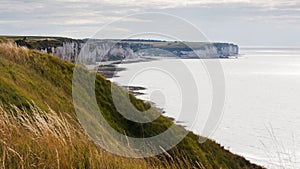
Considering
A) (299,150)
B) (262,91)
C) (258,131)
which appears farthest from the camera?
(262,91)

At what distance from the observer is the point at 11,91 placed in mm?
13727

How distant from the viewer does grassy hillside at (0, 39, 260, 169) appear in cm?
555

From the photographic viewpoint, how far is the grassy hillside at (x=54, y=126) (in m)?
5.55

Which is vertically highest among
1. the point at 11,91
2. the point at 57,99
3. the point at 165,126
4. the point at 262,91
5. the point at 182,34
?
the point at 182,34

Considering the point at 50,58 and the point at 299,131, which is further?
the point at 299,131

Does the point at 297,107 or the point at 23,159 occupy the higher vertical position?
the point at 23,159

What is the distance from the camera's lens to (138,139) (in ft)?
77.4

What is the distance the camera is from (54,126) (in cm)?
725

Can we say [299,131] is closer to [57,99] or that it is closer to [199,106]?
[199,106]

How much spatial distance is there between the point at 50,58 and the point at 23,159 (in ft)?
78.7

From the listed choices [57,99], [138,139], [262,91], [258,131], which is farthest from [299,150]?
[262,91]

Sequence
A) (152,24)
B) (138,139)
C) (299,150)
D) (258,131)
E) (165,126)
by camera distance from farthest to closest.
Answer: (258,131), (299,150), (165,126), (138,139), (152,24)

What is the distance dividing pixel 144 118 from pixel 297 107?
53266 mm

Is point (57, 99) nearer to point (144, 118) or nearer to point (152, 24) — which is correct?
point (152, 24)
